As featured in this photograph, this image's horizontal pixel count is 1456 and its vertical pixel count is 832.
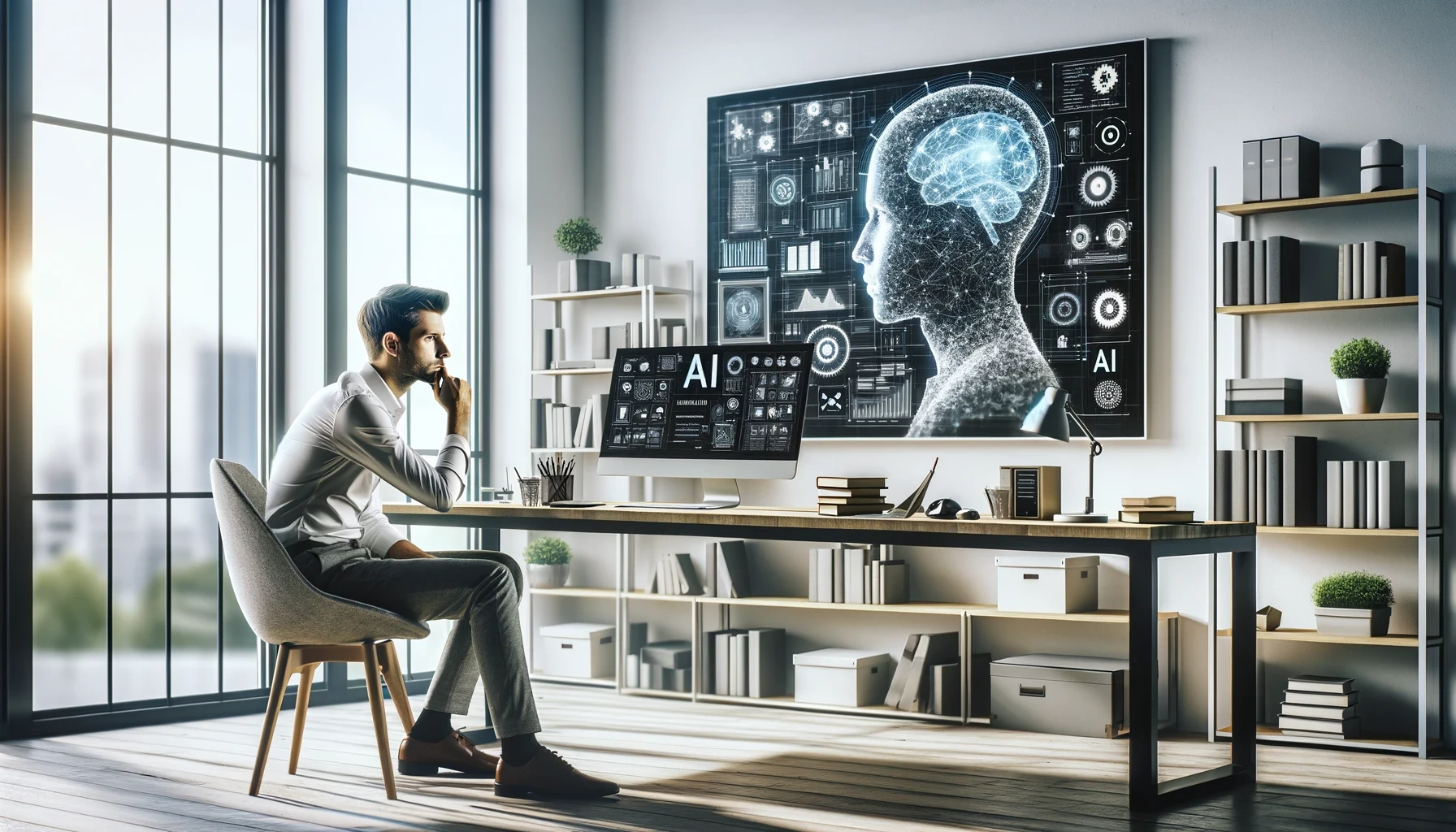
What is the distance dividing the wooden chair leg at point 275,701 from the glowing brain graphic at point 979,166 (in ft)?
10.2

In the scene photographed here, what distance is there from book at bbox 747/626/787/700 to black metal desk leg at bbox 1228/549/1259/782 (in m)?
2.12

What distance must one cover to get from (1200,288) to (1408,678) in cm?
147

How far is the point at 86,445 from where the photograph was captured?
4.98m

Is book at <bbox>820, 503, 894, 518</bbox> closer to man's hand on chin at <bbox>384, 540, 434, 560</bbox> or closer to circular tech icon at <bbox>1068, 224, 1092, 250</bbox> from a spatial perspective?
man's hand on chin at <bbox>384, 540, 434, 560</bbox>

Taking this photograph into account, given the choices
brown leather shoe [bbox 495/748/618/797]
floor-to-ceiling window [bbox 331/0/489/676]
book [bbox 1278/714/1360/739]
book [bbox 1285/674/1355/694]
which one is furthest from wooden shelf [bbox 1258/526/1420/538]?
floor-to-ceiling window [bbox 331/0/489/676]

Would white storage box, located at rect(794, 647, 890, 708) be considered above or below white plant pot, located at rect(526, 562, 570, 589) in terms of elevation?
below

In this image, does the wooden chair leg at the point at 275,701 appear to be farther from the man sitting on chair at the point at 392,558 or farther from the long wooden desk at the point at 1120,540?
the long wooden desk at the point at 1120,540

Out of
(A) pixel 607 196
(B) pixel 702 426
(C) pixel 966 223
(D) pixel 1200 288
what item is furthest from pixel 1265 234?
(A) pixel 607 196

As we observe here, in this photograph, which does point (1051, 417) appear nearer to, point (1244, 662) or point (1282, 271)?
point (1244, 662)

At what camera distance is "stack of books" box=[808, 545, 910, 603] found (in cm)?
551

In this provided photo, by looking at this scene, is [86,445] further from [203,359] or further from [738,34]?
[738,34]

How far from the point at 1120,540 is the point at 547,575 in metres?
3.34

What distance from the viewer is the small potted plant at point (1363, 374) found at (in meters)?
4.66

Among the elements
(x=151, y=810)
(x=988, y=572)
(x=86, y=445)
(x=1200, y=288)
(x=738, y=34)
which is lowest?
(x=151, y=810)
